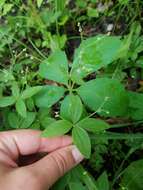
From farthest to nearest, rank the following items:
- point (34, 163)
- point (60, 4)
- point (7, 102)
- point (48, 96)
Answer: point (60, 4) → point (7, 102) → point (48, 96) → point (34, 163)

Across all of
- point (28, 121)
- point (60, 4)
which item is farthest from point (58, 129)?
point (60, 4)

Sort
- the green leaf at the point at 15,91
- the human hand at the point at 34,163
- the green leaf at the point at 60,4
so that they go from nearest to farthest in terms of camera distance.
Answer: the human hand at the point at 34,163 → the green leaf at the point at 15,91 → the green leaf at the point at 60,4

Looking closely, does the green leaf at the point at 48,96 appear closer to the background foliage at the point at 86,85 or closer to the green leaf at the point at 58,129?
the background foliage at the point at 86,85

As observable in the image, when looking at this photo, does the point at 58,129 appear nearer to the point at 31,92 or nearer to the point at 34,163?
the point at 34,163

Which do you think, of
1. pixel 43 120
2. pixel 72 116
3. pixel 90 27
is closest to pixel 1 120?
pixel 43 120

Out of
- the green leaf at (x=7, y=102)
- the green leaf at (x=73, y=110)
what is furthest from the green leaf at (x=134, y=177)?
the green leaf at (x=7, y=102)

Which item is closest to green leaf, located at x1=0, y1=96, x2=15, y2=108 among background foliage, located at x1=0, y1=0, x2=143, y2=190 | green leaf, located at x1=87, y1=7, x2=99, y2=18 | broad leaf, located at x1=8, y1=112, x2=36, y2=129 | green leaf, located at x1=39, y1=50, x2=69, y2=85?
background foliage, located at x1=0, y1=0, x2=143, y2=190

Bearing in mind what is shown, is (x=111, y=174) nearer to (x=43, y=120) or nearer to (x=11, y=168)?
(x=43, y=120)
